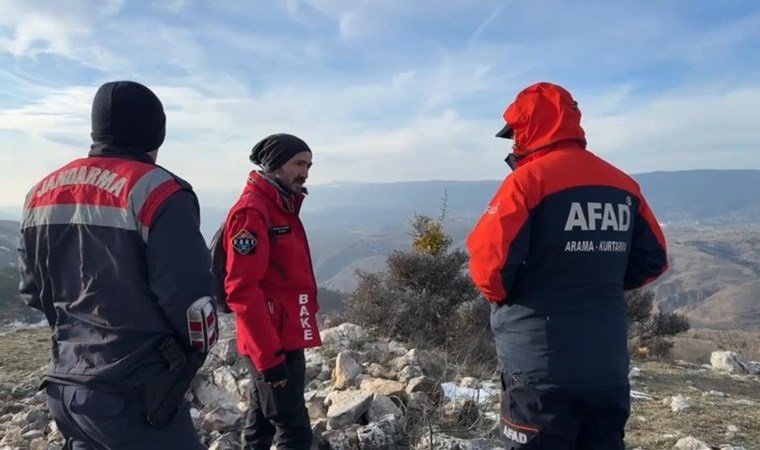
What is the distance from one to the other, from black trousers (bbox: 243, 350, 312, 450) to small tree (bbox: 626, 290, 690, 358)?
462 inches

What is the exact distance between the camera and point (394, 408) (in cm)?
453

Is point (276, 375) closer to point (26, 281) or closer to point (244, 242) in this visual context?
point (244, 242)

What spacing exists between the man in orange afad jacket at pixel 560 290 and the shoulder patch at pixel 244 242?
1.14m

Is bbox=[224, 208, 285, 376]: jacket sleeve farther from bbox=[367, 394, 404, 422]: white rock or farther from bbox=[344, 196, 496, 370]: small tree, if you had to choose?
bbox=[344, 196, 496, 370]: small tree

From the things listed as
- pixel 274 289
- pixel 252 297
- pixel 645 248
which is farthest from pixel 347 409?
pixel 645 248

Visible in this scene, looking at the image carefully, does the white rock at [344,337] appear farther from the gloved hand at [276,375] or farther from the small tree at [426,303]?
the gloved hand at [276,375]

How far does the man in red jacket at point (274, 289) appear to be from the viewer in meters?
3.12

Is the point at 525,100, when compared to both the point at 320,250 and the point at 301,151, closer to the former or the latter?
the point at 301,151

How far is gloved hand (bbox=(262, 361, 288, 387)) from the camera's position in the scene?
122 inches

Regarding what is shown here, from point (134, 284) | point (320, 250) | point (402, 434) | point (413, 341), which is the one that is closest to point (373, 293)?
point (413, 341)

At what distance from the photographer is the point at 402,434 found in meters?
4.23

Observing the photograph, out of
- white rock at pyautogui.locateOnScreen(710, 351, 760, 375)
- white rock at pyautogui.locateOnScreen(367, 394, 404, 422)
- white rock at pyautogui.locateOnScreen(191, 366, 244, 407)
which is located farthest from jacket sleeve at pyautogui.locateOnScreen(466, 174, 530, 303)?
white rock at pyautogui.locateOnScreen(710, 351, 760, 375)

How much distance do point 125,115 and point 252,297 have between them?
1.18 m

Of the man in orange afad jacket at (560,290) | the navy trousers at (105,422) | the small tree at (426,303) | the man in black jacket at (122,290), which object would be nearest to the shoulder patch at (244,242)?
the man in black jacket at (122,290)
